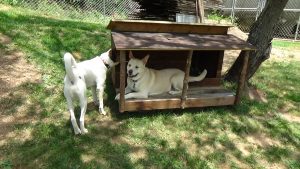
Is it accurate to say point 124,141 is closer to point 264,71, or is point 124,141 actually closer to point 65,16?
point 264,71

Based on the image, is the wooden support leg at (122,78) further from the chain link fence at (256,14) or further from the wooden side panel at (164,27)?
the chain link fence at (256,14)

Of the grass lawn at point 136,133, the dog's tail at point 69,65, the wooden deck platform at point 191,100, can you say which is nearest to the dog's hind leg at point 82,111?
the grass lawn at point 136,133

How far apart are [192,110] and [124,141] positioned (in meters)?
1.65

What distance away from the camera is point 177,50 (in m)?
6.34

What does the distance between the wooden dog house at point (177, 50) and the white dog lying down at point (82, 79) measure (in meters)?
0.43

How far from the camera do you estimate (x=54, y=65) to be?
729 cm

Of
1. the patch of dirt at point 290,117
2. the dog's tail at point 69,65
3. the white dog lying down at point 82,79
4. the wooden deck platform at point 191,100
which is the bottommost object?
the patch of dirt at point 290,117

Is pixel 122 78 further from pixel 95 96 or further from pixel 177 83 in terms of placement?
pixel 177 83

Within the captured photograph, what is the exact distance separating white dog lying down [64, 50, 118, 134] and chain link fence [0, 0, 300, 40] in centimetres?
630

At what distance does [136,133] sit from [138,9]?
30.6 ft

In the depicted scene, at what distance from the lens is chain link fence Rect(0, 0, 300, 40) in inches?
487

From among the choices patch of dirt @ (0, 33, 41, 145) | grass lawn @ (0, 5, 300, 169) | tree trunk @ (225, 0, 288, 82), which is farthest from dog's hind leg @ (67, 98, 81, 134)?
tree trunk @ (225, 0, 288, 82)

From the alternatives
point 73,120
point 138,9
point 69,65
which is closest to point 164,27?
point 69,65

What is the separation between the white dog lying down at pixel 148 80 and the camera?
5.88 meters
